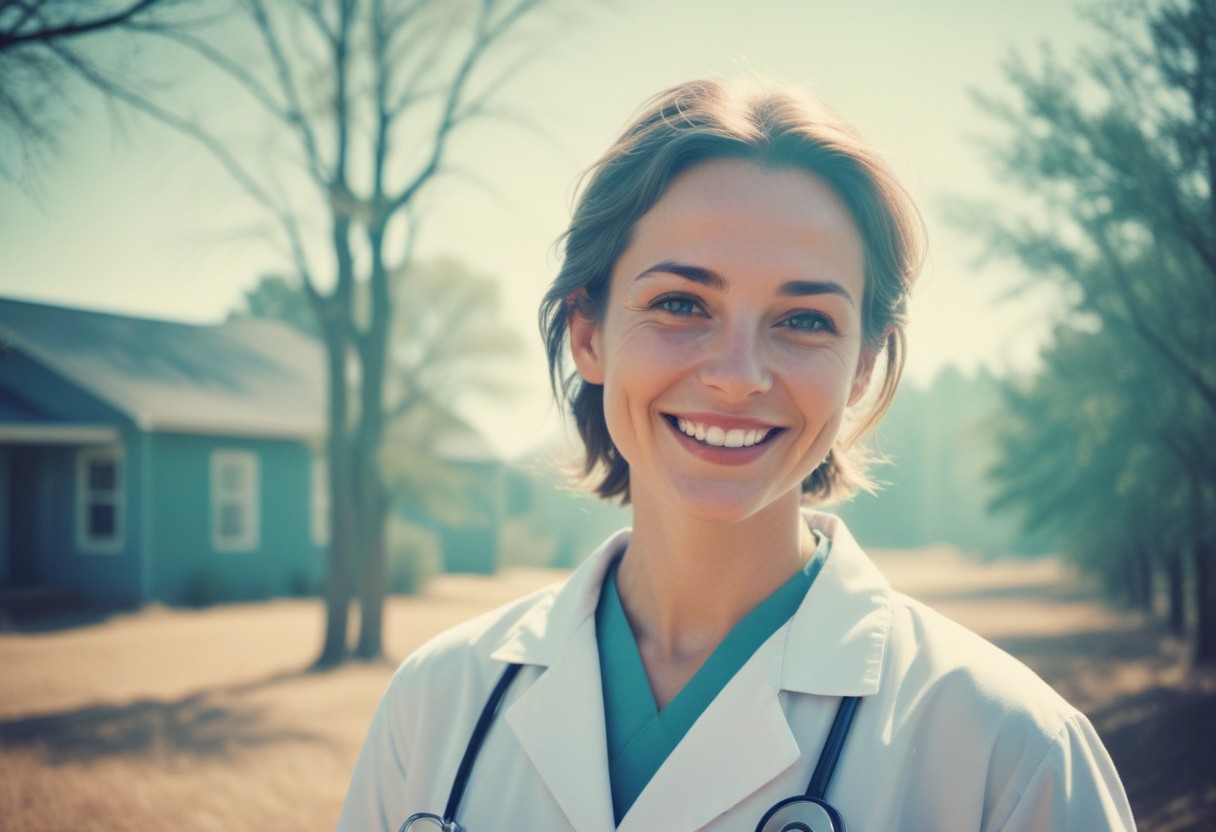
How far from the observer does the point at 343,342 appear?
36.9 ft

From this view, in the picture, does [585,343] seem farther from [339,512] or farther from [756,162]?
[339,512]

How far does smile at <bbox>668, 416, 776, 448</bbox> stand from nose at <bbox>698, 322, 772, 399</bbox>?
0.06m

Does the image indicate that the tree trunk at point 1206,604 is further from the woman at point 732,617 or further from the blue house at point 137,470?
the blue house at point 137,470

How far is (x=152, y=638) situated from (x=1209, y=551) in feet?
42.2

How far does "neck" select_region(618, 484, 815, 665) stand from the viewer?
1.82 m

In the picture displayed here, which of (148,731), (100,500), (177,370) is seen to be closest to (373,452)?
(148,731)

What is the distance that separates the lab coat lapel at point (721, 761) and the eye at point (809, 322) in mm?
605

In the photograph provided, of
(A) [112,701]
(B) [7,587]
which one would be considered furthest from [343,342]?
(B) [7,587]

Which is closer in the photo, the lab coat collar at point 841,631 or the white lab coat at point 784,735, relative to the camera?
the white lab coat at point 784,735

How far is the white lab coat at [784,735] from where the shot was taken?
1394 millimetres

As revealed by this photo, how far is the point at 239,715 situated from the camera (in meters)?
8.18

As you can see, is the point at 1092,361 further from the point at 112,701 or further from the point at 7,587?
the point at 7,587

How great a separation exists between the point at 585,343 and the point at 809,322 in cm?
52

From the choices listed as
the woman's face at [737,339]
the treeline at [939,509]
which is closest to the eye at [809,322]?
the woman's face at [737,339]
